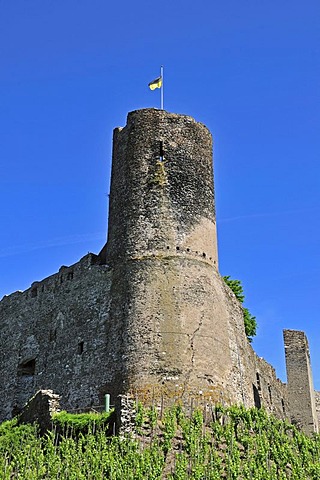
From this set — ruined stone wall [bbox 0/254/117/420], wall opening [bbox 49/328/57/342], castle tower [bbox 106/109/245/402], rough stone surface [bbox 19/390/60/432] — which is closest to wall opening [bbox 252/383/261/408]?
castle tower [bbox 106/109/245/402]

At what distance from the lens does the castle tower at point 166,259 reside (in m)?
18.5

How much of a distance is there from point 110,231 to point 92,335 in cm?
307

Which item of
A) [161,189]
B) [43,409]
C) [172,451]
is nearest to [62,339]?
[43,409]

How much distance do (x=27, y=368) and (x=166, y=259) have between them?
6646mm

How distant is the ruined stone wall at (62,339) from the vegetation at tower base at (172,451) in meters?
2.28

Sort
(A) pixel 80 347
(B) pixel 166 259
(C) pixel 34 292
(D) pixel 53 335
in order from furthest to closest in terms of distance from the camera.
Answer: (C) pixel 34 292
(D) pixel 53 335
(A) pixel 80 347
(B) pixel 166 259

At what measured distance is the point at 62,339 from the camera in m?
21.7

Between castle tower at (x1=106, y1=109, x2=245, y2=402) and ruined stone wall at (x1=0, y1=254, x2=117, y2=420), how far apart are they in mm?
637

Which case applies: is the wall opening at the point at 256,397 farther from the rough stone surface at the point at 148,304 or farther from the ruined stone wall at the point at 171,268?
the ruined stone wall at the point at 171,268

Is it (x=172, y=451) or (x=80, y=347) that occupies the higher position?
(x=80, y=347)

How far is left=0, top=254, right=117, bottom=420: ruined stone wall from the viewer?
19625 mm

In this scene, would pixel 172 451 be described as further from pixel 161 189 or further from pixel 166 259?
pixel 161 189

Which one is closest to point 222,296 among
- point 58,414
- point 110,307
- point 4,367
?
point 110,307

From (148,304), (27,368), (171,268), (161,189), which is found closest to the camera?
(148,304)
